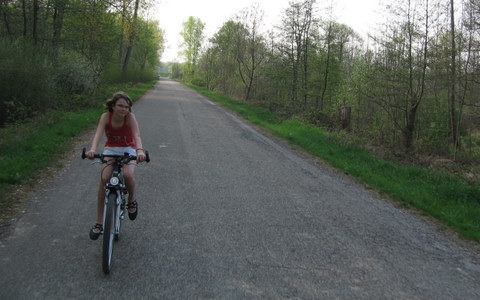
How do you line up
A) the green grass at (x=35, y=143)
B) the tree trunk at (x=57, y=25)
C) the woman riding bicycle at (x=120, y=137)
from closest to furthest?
1. the woman riding bicycle at (x=120, y=137)
2. the green grass at (x=35, y=143)
3. the tree trunk at (x=57, y=25)

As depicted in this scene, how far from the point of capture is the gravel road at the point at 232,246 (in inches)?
137

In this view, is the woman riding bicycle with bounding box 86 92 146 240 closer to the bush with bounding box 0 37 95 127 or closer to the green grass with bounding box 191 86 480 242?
the green grass with bounding box 191 86 480 242

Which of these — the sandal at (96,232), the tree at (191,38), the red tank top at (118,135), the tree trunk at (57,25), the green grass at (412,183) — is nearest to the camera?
the sandal at (96,232)

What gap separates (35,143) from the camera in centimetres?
897

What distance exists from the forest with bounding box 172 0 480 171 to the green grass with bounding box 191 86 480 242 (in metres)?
2.42

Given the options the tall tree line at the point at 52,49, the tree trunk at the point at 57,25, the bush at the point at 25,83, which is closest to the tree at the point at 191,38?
the tall tree line at the point at 52,49

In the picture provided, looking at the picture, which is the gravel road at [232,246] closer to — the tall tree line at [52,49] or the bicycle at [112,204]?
the bicycle at [112,204]

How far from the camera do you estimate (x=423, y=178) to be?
8945 mm

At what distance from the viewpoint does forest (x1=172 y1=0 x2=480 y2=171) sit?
13.4 metres

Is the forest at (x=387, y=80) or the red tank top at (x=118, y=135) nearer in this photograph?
the red tank top at (x=118, y=135)

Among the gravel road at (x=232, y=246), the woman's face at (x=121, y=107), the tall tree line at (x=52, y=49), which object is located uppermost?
the tall tree line at (x=52, y=49)

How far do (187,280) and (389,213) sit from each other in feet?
13.5

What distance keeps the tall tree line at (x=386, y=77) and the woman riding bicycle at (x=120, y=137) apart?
1200 cm

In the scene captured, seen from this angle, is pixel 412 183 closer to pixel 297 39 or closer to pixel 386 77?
pixel 386 77
